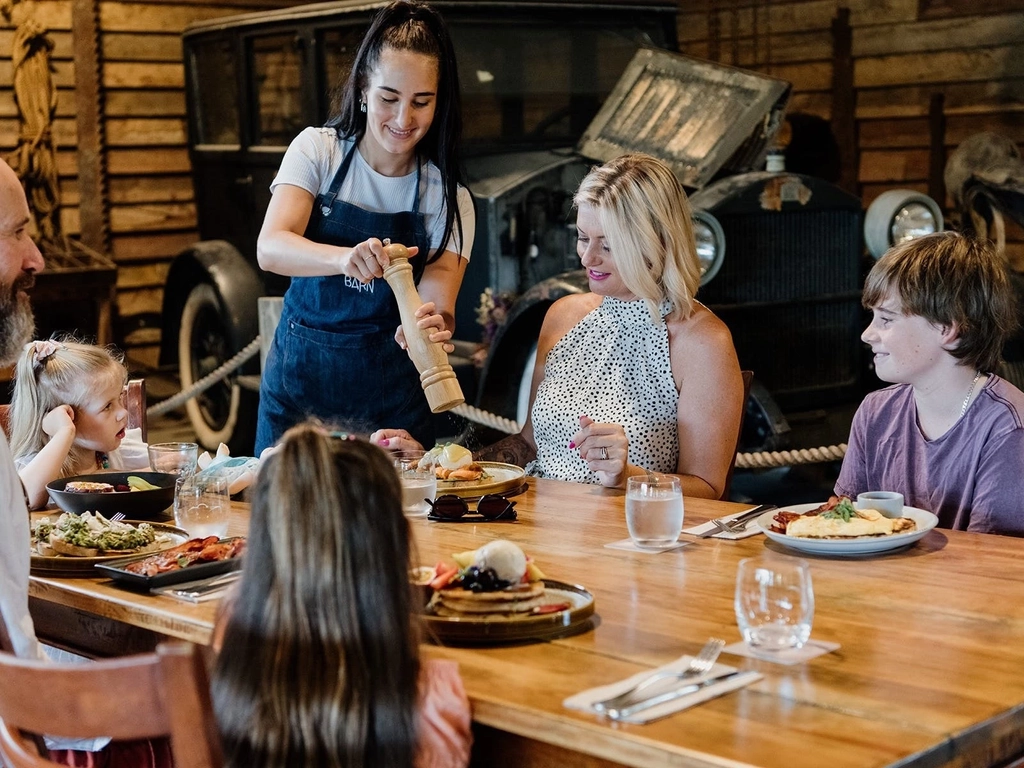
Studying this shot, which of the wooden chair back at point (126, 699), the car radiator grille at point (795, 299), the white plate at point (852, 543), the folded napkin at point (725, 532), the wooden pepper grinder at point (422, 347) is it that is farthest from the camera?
the car radiator grille at point (795, 299)

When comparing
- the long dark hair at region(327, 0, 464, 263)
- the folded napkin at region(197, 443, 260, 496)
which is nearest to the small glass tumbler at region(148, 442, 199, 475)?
the folded napkin at region(197, 443, 260, 496)

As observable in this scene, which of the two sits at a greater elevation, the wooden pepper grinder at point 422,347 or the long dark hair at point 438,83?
the long dark hair at point 438,83

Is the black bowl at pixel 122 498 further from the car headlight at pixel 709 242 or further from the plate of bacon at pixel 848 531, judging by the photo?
the car headlight at pixel 709 242

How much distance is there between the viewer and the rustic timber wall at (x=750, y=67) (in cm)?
662

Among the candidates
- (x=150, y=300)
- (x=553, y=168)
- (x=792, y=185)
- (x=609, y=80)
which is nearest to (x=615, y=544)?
(x=792, y=185)

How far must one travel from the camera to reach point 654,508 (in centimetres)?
208

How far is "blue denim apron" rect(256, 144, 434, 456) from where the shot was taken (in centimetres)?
315

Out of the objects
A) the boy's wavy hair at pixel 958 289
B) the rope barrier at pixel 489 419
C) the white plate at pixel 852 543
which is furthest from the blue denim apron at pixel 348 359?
the rope barrier at pixel 489 419

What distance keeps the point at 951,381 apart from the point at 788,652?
3.32 ft

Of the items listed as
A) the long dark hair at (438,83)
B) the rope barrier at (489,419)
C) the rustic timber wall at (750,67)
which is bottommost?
the rope barrier at (489,419)

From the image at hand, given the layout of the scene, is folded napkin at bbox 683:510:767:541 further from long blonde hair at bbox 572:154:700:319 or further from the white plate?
long blonde hair at bbox 572:154:700:319

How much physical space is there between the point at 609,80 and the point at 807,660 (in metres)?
4.72

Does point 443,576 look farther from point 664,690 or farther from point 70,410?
point 70,410

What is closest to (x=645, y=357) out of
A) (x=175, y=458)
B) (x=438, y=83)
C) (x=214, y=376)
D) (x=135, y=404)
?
(x=438, y=83)
